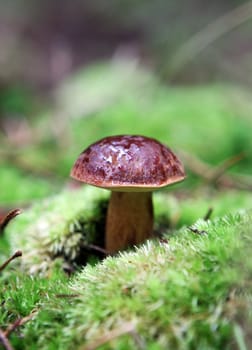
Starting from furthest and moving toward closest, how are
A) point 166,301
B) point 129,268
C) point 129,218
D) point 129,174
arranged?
point 129,218, point 129,174, point 129,268, point 166,301

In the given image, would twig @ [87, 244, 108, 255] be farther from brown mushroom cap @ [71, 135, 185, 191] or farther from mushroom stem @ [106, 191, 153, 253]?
brown mushroom cap @ [71, 135, 185, 191]

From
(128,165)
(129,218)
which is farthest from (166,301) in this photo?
(129,218)

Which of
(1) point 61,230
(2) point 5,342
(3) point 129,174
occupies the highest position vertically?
(3) point 129,174

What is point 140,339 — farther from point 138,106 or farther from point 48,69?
point 48,69

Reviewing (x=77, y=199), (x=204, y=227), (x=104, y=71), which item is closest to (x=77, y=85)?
(x=104, y=71)

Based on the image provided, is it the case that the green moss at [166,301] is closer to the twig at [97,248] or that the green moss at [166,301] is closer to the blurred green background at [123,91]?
the twig at [97,248]

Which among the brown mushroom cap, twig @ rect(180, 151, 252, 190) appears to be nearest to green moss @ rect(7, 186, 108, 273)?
the brown mushroom cap

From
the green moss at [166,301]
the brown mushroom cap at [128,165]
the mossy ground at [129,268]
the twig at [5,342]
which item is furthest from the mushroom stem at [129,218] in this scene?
the twig at [5,342]

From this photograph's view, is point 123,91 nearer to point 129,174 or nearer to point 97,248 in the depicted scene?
point 97,248
